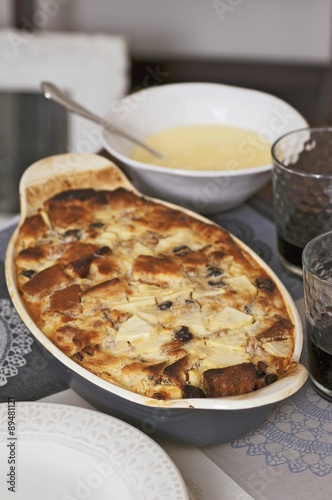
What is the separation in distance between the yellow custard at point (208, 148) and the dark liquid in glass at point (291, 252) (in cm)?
21

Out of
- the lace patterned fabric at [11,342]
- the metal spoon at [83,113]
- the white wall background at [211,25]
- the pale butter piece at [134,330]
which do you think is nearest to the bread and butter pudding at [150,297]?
the pale butter piece at [134,330]

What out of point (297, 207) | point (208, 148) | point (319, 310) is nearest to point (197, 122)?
point (208, 148)

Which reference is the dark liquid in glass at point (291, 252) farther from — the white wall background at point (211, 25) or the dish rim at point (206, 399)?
the white wall background at point (211, 25)

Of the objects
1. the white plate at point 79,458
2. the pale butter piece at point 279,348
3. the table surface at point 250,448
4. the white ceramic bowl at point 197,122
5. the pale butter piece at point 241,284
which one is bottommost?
the table surface at point 250,448

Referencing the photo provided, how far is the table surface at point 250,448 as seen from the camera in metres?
0.91

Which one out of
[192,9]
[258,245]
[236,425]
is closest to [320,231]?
[258,245]

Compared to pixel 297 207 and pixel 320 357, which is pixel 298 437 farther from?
pixel 297 207

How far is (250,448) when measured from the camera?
968mm

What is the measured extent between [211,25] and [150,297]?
94.4 inches

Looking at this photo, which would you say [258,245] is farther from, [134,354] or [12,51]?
[12,51]

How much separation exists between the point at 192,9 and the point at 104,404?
255 cm

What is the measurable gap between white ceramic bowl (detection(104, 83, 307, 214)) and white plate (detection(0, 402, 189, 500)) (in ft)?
1.83

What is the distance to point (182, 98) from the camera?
1.63 meters

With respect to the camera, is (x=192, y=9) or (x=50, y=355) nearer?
(x=50, y=355)
